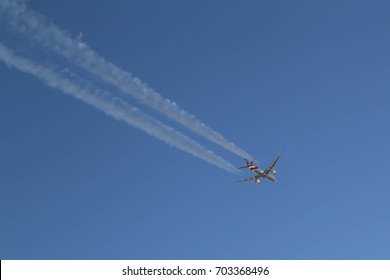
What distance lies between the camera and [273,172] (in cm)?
7594
